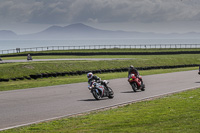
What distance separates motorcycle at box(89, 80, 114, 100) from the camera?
59.3 ft

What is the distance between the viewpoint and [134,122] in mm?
11016

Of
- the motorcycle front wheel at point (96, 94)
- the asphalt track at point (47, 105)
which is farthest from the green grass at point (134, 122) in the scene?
the motorcycle front wheel at point (96, 94)

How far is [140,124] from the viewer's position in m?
10.7

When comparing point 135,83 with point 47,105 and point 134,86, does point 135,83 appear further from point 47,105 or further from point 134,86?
point 47,105

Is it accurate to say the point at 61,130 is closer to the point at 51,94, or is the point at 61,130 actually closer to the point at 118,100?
the point at 118,100

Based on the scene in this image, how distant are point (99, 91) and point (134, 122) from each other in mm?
7386

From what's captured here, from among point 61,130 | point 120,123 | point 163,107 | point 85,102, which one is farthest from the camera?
point 85,102

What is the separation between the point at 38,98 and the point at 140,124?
9.09 m

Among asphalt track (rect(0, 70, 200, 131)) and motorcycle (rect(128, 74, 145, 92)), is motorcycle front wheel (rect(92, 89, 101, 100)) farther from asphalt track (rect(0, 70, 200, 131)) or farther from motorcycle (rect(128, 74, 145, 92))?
motorcycle (rect(128, 74, 145, 92))

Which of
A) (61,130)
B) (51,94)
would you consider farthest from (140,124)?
(51,94)

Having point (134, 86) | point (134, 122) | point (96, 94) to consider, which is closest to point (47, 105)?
point (96, 94)

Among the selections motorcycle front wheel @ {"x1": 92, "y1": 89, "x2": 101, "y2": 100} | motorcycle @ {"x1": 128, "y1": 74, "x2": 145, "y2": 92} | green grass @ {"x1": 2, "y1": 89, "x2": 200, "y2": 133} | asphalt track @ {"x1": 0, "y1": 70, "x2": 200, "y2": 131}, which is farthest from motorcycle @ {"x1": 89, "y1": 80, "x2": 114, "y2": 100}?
green grass @ {"x1": 2, "y1": 89, "x2": 200, "y2": 133}

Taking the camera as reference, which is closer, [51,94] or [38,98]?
[38,98]

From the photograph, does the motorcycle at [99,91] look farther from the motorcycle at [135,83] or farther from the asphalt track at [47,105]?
the motorcycle at [135,83]
